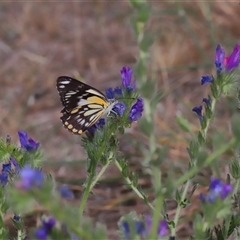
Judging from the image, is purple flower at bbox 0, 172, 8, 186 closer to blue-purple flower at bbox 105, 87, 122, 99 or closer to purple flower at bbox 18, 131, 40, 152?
purple flower at bbox 18, 131, 40, 152

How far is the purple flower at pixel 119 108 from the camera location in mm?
1306

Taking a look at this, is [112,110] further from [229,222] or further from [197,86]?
[197,86]

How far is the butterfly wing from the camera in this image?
142 centimetres

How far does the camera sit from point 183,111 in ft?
10.6

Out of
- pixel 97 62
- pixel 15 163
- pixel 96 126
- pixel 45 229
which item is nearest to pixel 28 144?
pixel 15 163

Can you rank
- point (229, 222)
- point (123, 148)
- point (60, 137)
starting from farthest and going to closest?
point (60, 137) → point (123, 148) → point (229, 222)

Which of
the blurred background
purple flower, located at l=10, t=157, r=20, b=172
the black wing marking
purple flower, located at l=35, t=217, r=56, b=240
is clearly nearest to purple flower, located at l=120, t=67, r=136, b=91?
the black wing marking

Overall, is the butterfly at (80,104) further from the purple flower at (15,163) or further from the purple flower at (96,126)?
the purple flower at (15,163)

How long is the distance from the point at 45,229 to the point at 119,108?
39 centimetres

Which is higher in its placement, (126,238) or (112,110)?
(112,110)

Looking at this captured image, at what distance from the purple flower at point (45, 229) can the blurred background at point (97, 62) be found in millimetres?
1446

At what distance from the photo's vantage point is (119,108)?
1310 mm

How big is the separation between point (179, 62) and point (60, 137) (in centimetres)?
84

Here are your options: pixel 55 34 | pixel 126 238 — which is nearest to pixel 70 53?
pixel 55 34
